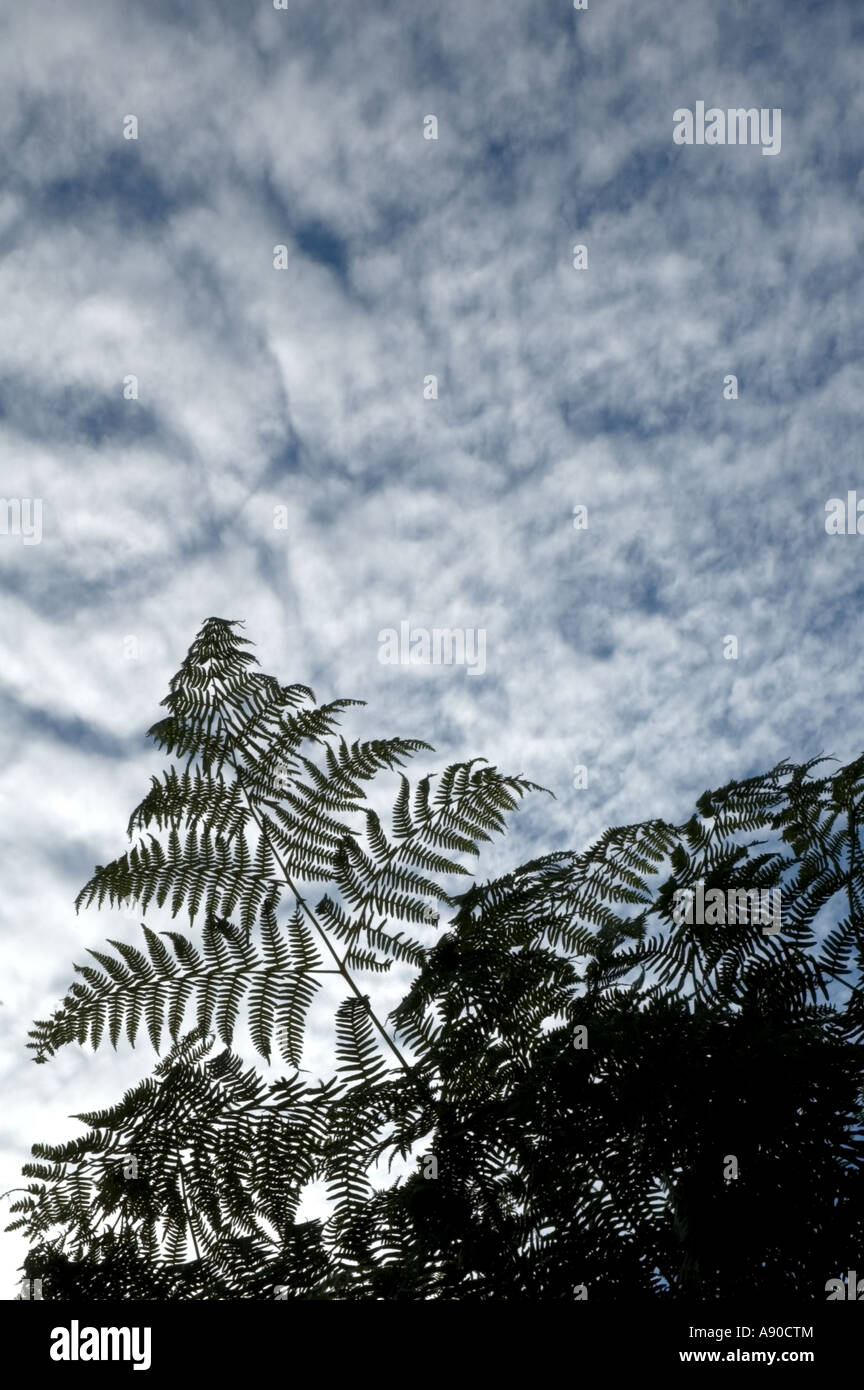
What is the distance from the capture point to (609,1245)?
1.55m

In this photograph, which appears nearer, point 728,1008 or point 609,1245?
point 609,1245

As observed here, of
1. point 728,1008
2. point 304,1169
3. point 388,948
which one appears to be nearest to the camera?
point 728,1008

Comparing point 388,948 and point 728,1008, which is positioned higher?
point 388,948

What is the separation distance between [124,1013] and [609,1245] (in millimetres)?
1359

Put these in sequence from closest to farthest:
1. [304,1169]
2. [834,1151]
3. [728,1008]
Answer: [834,1151] → [728,1008] → [304,1169]

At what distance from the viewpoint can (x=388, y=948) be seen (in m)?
2.25

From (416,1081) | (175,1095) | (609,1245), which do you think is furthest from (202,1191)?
(609,1245)
